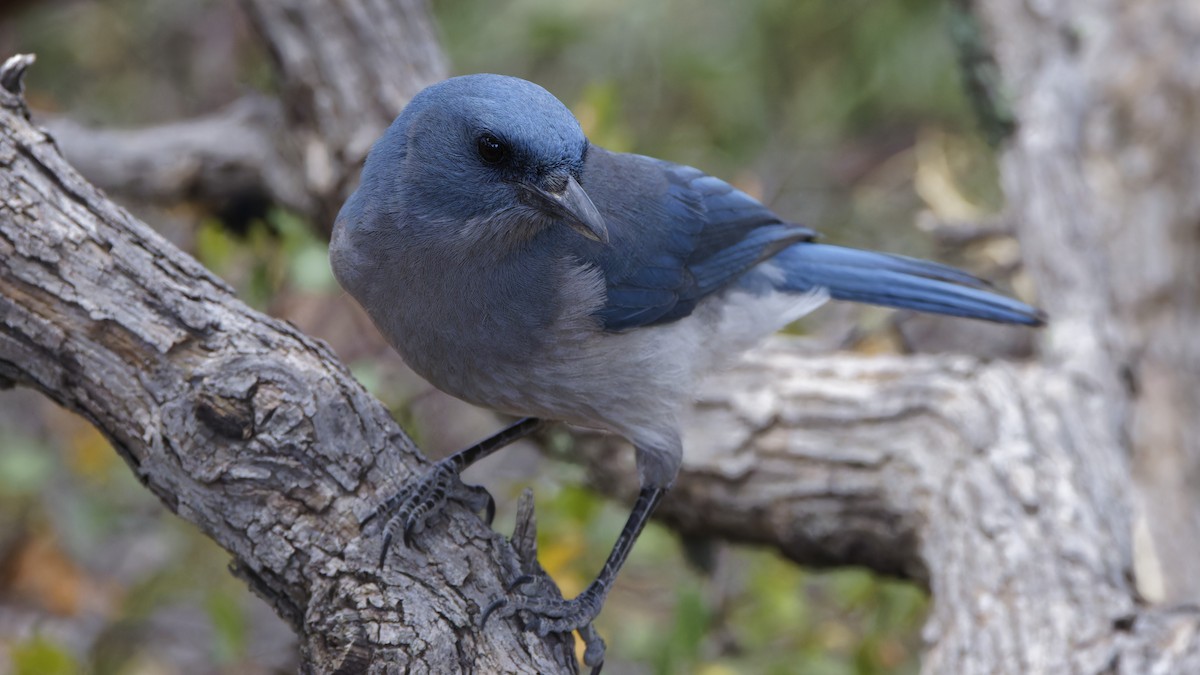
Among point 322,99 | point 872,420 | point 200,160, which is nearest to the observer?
point 872,420

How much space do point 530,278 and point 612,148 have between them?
1711 millimetres

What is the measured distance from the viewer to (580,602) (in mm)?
2900

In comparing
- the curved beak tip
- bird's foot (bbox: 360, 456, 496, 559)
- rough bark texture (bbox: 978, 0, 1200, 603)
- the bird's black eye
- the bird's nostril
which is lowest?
bird's foot (bbox: 360, 456, 496, 559)

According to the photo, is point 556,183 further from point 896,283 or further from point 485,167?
point 896,283

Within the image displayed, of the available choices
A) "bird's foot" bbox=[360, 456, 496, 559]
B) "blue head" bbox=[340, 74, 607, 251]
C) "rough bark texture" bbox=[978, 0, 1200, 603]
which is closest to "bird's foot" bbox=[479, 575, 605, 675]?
"bird's foot" bbox=[360, 456, 496, 559]

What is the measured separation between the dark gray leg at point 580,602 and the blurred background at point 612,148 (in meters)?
0.52

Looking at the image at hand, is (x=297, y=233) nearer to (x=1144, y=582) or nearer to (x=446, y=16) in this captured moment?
(x=446, y=16)

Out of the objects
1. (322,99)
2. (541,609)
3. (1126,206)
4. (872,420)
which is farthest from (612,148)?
(541,609)

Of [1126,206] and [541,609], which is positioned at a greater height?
[1126,206]

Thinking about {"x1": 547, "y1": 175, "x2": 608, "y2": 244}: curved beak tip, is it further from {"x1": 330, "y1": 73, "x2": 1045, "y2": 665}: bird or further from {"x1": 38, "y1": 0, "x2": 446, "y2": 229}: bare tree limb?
{"x1": 38, "y1": 0, "x2": 446, "y2": 229}: bare tree limb

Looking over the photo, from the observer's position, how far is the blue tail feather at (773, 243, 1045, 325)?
3801mm

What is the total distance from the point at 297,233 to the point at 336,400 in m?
1.94

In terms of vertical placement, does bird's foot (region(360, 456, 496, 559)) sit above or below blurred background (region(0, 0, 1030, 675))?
below

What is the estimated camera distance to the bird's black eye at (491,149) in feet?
8.91
